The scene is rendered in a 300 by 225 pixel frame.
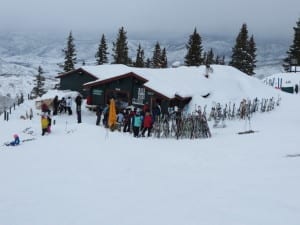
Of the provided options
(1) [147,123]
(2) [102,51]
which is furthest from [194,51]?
(1) [147,123]

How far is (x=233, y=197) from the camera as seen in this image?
8.65 metres

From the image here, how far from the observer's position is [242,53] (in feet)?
169

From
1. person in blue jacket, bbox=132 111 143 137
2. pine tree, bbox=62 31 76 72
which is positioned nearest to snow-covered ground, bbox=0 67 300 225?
person in blue jacket, bbox=132 111 143 137

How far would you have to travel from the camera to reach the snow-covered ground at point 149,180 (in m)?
7.68

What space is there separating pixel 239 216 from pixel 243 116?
19.7m

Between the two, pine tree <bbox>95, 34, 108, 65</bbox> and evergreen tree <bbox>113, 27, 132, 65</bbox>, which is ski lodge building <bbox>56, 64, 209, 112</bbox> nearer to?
Result: evergreen tree <bbox>113, 27, 132, 65</bbox>

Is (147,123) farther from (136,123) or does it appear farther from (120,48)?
(120,48)

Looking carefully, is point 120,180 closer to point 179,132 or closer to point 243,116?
point 179,132

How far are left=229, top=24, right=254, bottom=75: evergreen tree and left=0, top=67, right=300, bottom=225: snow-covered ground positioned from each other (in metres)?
34.0

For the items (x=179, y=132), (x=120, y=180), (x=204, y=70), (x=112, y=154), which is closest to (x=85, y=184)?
(x=120, y=180)

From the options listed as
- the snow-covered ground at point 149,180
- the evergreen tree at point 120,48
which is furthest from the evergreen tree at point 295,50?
the snow-covered ground at point 149,180

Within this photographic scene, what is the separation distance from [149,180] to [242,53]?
146 feet

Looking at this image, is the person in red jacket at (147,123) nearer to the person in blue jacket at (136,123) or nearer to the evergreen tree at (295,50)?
the person in blue jacket at (136,123)

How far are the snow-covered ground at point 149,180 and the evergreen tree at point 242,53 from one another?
3403 centimetres
